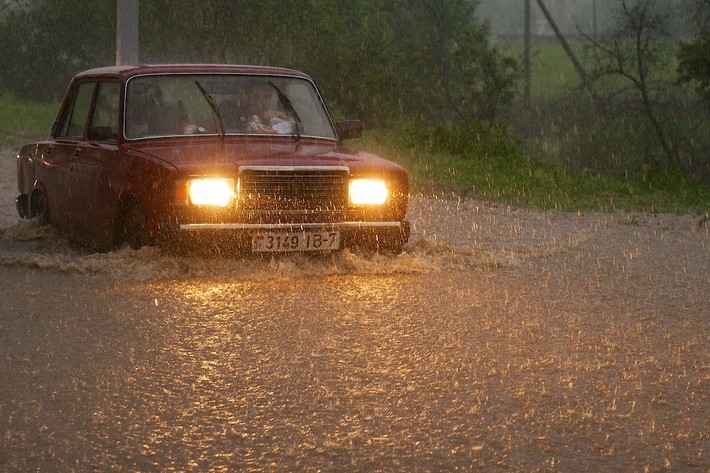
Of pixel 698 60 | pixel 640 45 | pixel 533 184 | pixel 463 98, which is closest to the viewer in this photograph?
pixel 533 184

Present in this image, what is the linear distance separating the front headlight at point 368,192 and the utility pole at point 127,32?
7.98 m

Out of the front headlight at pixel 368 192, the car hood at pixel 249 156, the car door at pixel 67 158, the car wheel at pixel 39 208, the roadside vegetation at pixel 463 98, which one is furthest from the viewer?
the roadside vegetation at pixel 463 98

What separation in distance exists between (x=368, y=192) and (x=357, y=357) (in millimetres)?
3200

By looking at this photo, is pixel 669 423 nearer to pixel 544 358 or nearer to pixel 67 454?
pixel 544 358

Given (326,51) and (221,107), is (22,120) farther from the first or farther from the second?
(221,107)

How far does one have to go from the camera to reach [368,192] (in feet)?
31.9

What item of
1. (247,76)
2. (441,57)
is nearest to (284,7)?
(441,57)

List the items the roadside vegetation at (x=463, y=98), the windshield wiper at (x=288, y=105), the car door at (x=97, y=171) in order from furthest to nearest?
the roadside vegetation at (x=463, y=98)
the windshield wiper at (x=288, y=105)
the car door at (x=97, y=171)

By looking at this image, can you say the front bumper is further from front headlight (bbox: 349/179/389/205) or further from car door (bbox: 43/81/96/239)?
car door (bbox: 43/81/96/239)

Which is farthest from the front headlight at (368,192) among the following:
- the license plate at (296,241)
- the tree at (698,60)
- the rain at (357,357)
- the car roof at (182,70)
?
the tree at (698,60)

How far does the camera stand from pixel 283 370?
634 centimetres

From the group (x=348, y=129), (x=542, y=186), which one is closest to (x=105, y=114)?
(x=348, y=129)

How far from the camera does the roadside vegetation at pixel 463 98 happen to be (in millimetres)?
20000

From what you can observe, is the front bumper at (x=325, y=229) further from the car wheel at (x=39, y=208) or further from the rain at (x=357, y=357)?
the car wheel at (x=39, y=208)
